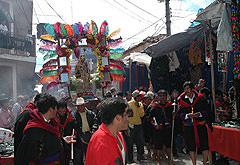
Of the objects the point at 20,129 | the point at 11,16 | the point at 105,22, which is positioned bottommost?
the point at 20,129

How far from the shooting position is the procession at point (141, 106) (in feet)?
10.3

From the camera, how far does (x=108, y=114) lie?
2.40m

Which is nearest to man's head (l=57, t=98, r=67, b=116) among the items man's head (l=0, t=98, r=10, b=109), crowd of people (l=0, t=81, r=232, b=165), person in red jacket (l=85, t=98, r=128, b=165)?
crowd of people (l=0, t=81, r=232, b=165)

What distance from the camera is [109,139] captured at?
7.32 feet

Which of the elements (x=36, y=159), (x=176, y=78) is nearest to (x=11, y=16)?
(x=176, y=78)

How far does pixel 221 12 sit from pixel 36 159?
5050mm

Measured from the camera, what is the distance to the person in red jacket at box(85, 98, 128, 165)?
6.98 ft

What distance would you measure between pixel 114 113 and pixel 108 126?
Result: 0.15m

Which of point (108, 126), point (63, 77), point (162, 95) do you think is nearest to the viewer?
point (108, 126)

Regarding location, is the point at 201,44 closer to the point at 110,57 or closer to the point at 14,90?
the point at 110,57

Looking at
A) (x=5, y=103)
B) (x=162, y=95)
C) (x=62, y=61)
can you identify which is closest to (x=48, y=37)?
(x=62, y=61)

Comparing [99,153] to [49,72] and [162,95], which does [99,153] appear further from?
[49,72]

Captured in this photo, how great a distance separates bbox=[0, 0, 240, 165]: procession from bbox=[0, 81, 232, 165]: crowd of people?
1 cm

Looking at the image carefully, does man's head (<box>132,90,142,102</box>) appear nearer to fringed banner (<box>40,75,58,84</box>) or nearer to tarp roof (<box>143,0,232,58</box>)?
tarp roof (<box>143,0,232,58</box>)
